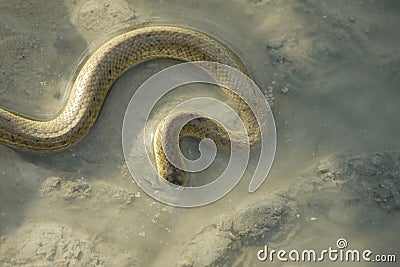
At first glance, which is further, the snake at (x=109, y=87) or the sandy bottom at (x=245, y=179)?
the snake at (x=109, y=87)

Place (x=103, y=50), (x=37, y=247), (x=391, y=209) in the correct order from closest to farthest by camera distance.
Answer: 1. (x=37, y=247)
2. (x=391, y=209)
3. (x=103, y=50)

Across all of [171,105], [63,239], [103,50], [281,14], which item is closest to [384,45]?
[281,14]

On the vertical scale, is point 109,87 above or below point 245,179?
above

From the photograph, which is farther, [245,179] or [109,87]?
[109,87]

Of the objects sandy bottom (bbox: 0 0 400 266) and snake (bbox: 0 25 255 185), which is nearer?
sandy bottom (bbox: 0 0 400 266)

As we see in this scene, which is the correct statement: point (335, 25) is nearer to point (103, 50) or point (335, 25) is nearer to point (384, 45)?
point (384, 45)
